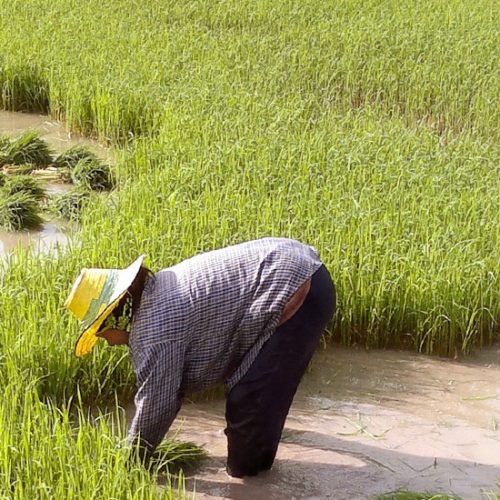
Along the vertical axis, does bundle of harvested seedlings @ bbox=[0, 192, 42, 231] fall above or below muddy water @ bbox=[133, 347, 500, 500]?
above

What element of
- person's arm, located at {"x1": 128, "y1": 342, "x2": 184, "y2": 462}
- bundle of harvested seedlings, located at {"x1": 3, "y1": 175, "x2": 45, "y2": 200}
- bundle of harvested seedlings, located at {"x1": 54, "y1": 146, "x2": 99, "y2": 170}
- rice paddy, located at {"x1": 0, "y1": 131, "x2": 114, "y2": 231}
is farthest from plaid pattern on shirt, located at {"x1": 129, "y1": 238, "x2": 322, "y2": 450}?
bundle of harvested seedlings, located at {"x1": 54, "y1": 146, "x2": 99, "y2": 170}

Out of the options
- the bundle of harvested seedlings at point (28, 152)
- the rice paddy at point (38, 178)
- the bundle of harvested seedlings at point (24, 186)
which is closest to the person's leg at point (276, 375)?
the rice paddy at point (38, 178)

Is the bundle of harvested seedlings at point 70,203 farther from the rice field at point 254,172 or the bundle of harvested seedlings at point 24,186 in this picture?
the rice field at point 254,172

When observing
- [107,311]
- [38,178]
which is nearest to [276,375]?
[107,311]

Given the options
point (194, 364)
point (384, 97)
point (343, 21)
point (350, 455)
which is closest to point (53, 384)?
point (194, 364)

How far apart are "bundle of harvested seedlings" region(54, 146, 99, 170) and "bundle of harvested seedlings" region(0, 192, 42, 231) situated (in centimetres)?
86

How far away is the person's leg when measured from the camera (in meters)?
3.02

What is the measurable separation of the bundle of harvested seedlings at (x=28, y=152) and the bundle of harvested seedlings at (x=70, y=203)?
2.76 feet

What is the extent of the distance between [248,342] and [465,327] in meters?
1.57

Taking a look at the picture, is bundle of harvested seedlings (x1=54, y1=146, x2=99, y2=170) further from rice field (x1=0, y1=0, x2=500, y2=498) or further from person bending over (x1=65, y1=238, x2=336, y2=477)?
person bending over (x1=65, y1=238, x2=336, y2=477)

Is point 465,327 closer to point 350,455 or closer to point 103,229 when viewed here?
point 350,455

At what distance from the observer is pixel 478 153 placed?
6.17m

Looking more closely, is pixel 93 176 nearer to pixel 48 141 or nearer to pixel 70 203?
pixel 70 203

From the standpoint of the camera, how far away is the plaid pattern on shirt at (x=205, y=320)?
9.28 feet
